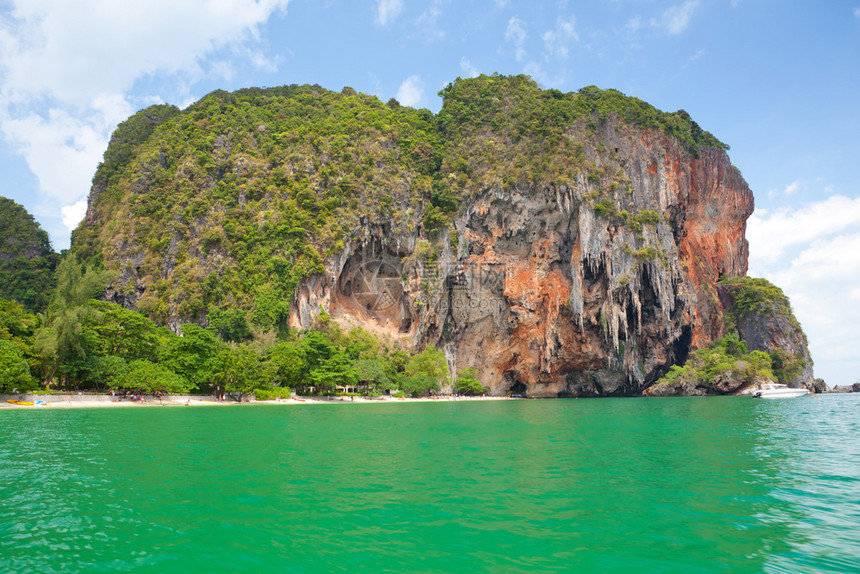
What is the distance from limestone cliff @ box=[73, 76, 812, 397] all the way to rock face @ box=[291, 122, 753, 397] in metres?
0.24

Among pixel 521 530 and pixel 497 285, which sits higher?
pixel 497 285

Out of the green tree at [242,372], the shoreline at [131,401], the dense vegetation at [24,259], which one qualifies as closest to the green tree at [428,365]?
the shoreline at [131,401]

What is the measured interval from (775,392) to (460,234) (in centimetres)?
4711

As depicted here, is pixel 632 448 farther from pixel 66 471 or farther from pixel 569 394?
pixel 569 394

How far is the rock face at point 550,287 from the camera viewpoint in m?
71.6

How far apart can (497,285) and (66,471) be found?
6550cm

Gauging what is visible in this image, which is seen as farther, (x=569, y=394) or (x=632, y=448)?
(x=569, y=394)

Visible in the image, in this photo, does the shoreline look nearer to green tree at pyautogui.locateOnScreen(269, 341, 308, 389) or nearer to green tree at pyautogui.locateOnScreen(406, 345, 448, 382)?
green tree at pyautogui.locateOnScreen(269, 341, 308, 389)

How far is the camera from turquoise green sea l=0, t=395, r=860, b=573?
7.24m

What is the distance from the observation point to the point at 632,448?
18172mm

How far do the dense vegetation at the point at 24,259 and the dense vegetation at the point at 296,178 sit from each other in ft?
17.9

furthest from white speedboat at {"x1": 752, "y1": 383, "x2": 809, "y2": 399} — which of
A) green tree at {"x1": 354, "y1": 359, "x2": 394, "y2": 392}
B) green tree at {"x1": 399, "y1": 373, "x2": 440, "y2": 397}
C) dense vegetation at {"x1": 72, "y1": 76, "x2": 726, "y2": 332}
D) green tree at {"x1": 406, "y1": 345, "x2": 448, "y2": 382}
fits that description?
green tree at {"x1": 354, "y1": 359, "x2": 394, "y2": 392}

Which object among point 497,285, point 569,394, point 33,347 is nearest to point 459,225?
point 497,285

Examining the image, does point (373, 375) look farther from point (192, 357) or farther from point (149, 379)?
point (149, 379)
